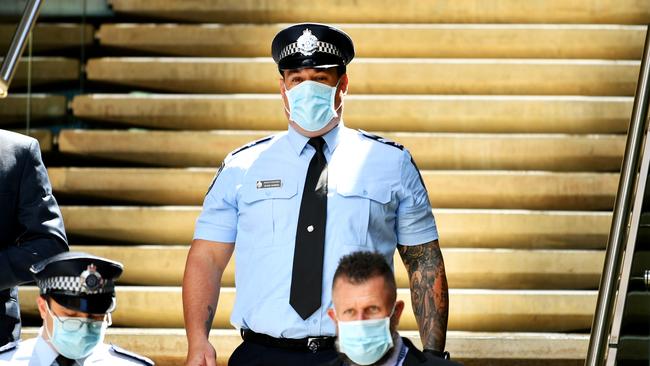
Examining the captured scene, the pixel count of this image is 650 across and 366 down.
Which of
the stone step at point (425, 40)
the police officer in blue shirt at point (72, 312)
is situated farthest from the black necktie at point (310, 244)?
the stone step at point (425, 40)

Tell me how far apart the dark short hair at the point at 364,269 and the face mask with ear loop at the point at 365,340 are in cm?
9

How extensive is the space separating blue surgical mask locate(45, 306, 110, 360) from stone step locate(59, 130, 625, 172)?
3233 millimetres

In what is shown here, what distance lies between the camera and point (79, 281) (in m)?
3.23

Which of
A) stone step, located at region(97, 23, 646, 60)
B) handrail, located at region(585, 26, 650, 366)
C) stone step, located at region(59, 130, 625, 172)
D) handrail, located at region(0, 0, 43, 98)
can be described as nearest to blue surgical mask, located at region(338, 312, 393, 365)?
handrail, located at region(585, 26, 650, 366)

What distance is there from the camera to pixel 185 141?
21.0ft

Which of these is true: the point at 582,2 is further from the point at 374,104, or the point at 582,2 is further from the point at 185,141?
the point at 185,141

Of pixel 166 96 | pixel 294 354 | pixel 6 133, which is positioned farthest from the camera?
pixel 166 96

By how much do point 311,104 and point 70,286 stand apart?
2.91 feet

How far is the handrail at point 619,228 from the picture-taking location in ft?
14.2

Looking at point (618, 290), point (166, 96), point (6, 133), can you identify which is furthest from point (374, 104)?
point (6, 133)

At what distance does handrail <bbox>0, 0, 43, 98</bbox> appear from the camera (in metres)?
5.19

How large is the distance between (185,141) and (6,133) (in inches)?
100

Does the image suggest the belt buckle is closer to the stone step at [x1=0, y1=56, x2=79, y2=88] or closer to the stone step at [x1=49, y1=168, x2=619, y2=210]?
the stone step at [x1=49, y1=168, x2=619, y2=210]

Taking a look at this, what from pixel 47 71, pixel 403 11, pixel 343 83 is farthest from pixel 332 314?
pixel 403 11
